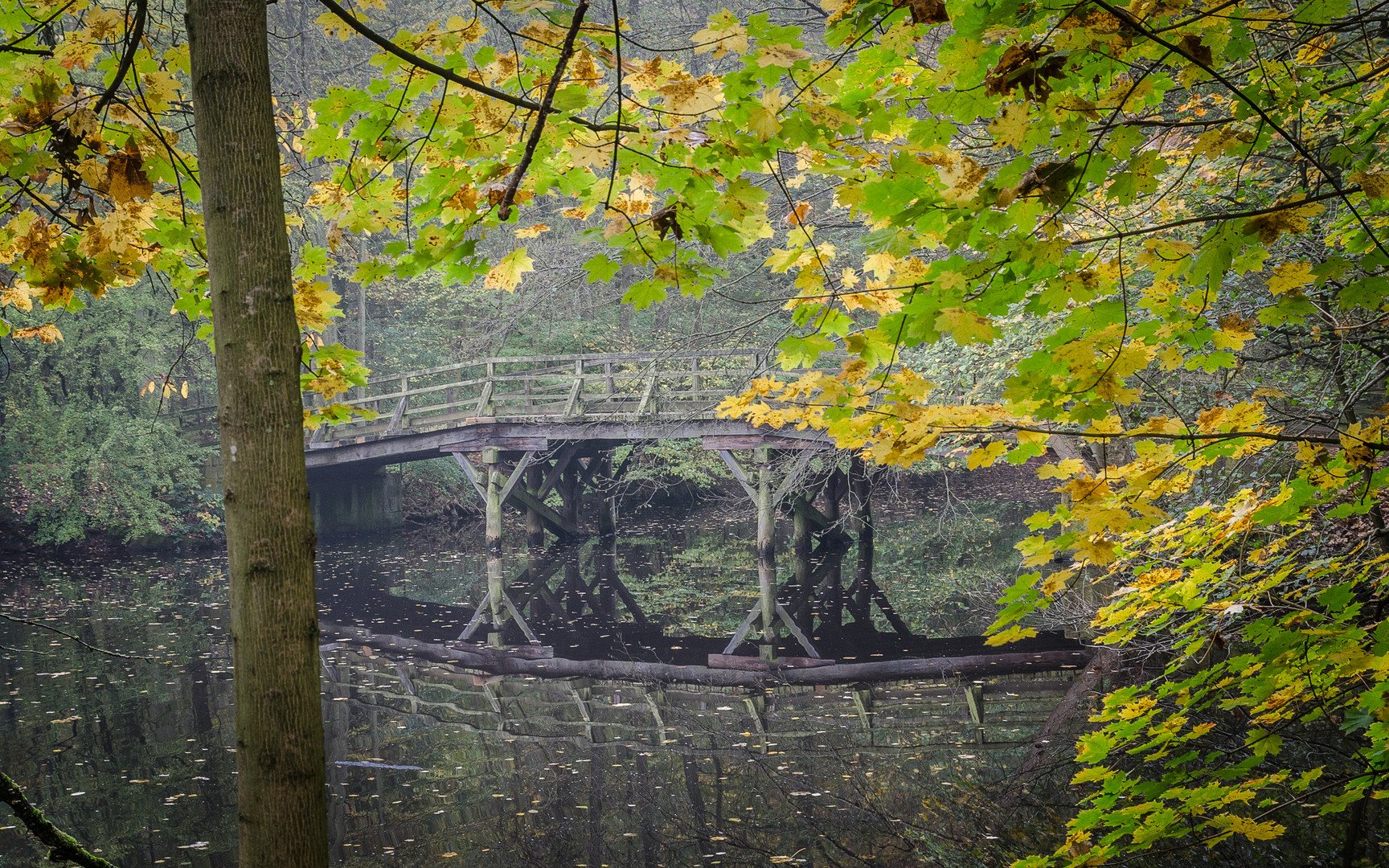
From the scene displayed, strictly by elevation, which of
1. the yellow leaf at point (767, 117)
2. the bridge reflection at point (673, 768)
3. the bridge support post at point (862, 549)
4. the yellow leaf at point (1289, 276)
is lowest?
the bridge reflection at point (673, 768)

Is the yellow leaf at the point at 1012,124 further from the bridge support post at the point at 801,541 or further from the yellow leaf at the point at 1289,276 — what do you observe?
the bridge support post at the point at 801,541

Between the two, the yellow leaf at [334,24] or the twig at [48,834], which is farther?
the yellow leaf at [334,24]

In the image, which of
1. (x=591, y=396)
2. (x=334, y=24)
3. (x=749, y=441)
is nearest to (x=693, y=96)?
(x=334, y=24)

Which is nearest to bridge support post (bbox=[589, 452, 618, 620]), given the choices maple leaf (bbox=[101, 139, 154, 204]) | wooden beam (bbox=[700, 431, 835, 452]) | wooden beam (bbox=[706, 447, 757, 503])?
wooden beam (bbox=[706, 447, 757, 503])

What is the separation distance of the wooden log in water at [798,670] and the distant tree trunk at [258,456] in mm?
7488

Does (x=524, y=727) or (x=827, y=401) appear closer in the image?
(x=827, y=401)

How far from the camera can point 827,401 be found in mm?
2344

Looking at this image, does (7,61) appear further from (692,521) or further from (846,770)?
(692,521)

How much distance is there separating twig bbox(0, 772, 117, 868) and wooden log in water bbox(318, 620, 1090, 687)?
772cm

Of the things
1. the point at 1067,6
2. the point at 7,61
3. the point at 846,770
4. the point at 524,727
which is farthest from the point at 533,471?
the point at 1067,6

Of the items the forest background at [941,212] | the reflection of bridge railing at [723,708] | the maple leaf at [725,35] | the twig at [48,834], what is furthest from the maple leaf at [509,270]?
the reflection of bridge railing at [723,708]

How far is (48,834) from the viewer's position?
57.9 inches

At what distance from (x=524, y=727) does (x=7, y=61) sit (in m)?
6.19

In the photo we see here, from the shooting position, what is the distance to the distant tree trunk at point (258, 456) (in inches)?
66.3
